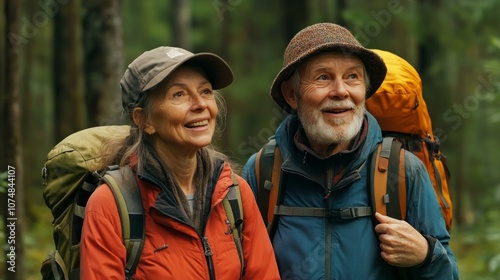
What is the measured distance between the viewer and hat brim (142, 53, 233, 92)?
3656mm

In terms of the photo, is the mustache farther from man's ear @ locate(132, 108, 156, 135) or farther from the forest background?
man's ear @ locate(132, 108, 156, 135)

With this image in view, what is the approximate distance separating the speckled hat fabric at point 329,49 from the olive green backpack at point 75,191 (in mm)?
848

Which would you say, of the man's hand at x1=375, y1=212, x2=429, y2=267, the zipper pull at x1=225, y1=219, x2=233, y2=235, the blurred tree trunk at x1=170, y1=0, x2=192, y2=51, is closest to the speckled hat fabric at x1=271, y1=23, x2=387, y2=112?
the man's hand at x1=375, y1=212, x2=429, y2=267

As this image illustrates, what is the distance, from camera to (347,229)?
4.10 meters

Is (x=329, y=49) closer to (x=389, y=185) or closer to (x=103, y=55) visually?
(x=389, y=185)

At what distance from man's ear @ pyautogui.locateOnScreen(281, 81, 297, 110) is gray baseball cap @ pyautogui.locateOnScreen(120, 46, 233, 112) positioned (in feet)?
2.26

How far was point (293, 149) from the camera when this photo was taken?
438cm

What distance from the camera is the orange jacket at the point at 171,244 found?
3.50 meters

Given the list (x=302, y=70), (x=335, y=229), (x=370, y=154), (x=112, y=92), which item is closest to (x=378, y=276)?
(x=335, y=229)

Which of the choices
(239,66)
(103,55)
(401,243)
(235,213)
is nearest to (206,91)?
(235,213)

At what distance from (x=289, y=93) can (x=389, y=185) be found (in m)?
0.91

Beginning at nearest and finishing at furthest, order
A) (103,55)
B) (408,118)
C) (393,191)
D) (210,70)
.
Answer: (210,70)
(393,191)
(408,118)
(103,55)

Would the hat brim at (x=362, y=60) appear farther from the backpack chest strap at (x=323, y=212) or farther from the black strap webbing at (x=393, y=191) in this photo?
the backpack chest strap at (x=323, y=212)

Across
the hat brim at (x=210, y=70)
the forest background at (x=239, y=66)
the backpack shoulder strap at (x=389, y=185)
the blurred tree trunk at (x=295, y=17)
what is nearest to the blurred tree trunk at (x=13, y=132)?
the forest background at (x=239, y=66)
